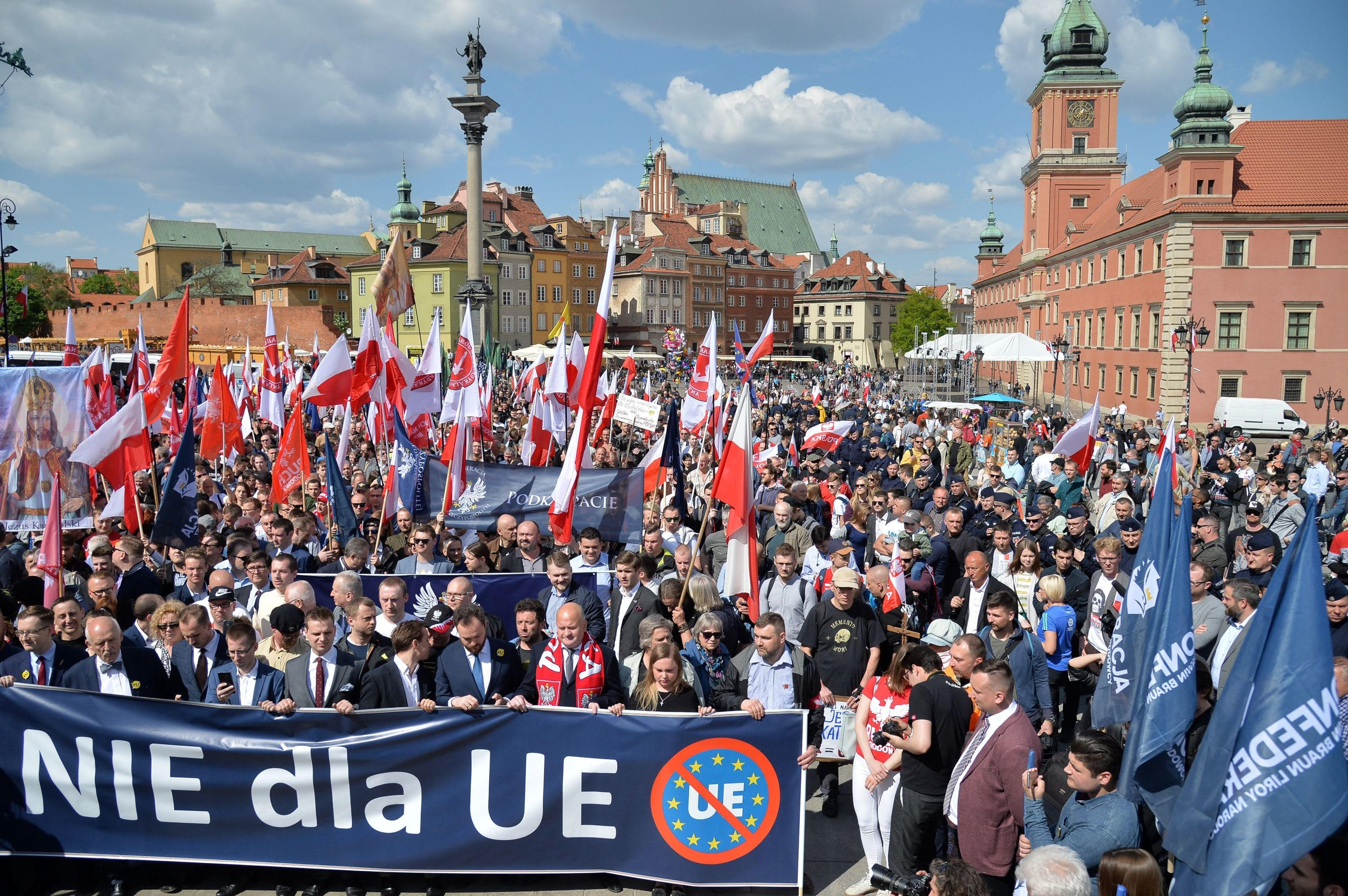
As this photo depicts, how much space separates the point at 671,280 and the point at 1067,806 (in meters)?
92.5

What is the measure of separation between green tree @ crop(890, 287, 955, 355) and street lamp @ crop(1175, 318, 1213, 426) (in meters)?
56.7

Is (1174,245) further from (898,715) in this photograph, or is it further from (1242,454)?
(898,715)

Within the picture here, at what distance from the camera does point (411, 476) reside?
1102 cm

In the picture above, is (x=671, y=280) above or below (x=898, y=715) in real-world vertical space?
above

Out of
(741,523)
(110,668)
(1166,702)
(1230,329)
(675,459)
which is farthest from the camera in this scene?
(1230,329)

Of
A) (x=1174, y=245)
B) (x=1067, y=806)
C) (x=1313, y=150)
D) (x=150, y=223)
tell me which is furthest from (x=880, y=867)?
(x=150, y=223)

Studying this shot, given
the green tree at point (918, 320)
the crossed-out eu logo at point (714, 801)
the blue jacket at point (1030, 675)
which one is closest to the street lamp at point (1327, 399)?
the blue jacket at point (1030, 675)

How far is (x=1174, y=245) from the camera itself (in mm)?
43062

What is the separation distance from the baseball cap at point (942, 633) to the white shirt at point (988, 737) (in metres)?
1.69

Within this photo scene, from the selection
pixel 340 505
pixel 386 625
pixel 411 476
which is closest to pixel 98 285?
pixel 411 476

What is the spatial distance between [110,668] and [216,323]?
81.9m

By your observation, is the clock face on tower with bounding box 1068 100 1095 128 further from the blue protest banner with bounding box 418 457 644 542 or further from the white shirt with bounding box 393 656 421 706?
the white shirt with bounding box 393 656 421 706

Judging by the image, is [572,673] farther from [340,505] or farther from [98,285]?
[98,285]

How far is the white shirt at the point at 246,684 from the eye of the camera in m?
5.75
